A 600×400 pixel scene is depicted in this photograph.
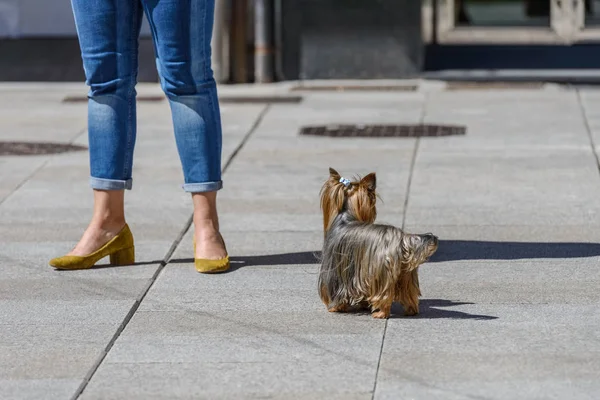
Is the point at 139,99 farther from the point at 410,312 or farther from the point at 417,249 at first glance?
the point at 417,249

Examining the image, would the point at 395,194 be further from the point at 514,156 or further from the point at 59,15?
the point at 59,15

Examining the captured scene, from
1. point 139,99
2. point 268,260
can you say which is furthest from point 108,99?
point 139,99

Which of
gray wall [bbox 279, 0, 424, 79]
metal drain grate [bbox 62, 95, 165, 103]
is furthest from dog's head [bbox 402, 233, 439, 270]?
gray wall [bbox 279, 0, 424, 79]

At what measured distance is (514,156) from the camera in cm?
935

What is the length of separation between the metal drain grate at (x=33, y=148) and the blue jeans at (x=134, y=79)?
355 cm

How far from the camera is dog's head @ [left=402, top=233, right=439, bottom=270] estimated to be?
5066 millimetres

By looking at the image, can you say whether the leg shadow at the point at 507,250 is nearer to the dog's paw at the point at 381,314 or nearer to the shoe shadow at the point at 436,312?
the shoe shadow at the point at 436,312

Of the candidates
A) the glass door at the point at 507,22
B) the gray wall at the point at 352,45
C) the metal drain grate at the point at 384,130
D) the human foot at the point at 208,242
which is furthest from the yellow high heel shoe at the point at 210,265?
the glass door at the point at 507,22

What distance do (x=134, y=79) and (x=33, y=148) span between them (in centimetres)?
386

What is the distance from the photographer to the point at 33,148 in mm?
10000

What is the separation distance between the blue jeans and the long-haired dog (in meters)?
1.03

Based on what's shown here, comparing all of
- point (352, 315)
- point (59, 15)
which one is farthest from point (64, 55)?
point (352, 315)

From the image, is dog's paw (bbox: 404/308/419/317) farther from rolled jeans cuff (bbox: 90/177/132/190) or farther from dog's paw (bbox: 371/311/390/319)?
rolled jeans cuff (bbox: 90/177/132/190)

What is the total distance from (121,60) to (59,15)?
8.55 m
